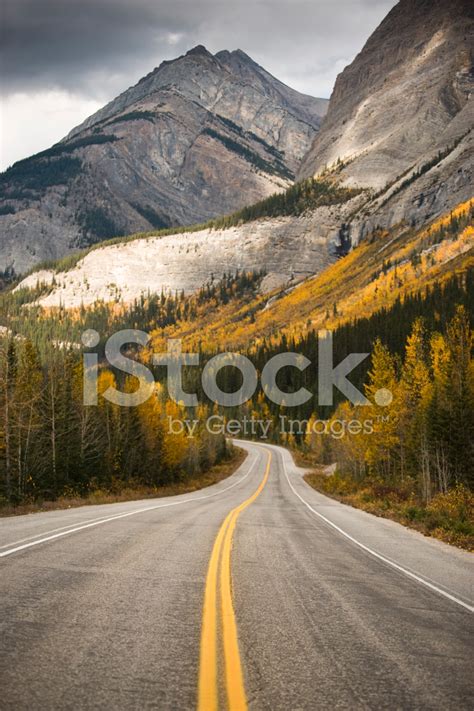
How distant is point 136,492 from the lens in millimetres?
30891

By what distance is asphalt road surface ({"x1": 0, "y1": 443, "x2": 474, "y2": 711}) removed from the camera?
3400mm

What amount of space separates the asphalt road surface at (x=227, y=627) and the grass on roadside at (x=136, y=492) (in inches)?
358

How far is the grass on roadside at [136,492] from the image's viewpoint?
18.2 metres

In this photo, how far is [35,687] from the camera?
130 inches

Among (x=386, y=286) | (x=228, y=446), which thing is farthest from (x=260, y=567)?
(x=386, y=286)

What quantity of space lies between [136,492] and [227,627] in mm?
27672

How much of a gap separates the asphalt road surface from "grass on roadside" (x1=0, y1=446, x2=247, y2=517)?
29.8 ft

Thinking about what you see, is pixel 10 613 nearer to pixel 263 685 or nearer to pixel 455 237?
pixel 263 685
